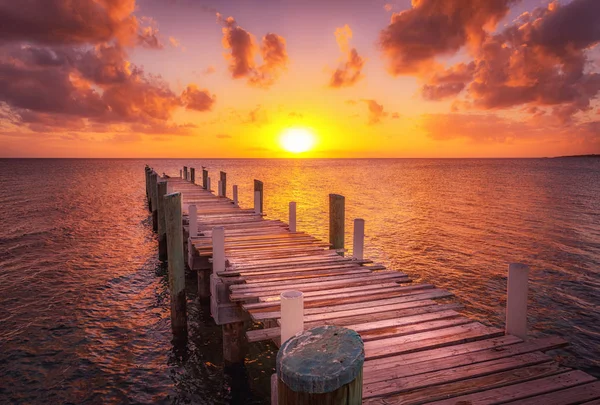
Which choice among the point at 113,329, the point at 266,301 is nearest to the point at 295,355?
the point at 266,301

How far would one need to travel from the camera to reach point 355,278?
790cm

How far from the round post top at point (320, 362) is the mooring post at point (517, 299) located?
3582mm

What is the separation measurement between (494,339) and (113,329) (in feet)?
33.2

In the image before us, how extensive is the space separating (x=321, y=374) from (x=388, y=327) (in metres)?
3.56

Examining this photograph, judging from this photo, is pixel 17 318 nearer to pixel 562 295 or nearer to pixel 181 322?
pixel 181 322

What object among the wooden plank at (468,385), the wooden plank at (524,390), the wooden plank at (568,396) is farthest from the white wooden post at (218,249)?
the wooden plank at (568,396)

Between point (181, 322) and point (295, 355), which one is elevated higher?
point (295, 355)

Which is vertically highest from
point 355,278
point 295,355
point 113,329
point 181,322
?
point 295,355

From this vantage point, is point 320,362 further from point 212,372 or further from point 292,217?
point 292,217

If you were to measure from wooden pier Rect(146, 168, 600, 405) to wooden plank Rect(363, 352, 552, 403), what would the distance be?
0.01m

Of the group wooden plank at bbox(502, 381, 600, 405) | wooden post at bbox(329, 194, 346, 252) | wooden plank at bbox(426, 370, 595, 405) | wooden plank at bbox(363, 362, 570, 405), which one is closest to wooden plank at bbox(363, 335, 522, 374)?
wooden plank at bbox(363, 362, 570, 405)

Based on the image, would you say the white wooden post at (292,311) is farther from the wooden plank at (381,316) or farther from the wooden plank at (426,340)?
the wooden plank at (381,316)

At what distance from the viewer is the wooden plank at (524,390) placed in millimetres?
3713

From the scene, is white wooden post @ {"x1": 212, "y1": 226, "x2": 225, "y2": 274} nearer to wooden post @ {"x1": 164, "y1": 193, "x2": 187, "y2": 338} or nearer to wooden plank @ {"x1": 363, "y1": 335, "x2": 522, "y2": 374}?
wooden post @ {"x1": 164, "y1": 193, "x2": 187, "y2": 338}
